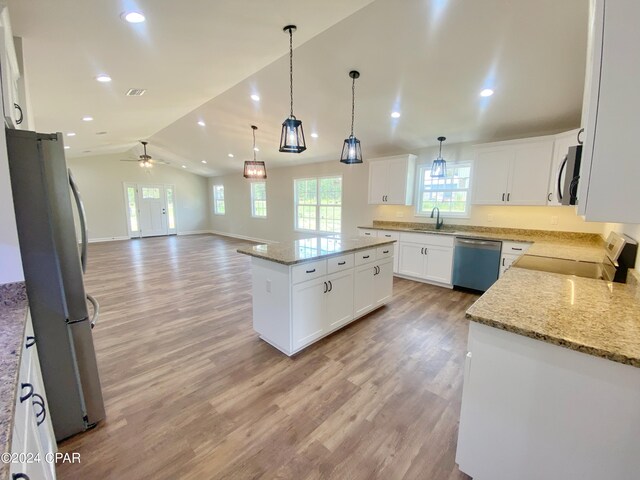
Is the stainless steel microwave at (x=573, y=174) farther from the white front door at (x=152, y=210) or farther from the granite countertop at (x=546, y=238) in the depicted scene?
the white front door at (x=152, y=210)

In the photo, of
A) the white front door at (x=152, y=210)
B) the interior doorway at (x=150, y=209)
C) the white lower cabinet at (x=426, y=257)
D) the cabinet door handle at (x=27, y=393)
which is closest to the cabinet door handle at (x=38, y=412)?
the cabinet door handle at (x=27, y=393)

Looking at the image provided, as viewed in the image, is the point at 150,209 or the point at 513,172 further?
the point at 150,209

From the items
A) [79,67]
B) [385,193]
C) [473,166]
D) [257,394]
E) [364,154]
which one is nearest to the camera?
[257,394]

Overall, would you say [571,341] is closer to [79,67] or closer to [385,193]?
[79,67]

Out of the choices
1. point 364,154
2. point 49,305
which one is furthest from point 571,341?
point 364,154

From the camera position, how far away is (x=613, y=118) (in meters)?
1.04

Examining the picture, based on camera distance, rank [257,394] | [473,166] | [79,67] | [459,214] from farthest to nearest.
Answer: [459,214] < [473,166] < [79,67] < [257,394]

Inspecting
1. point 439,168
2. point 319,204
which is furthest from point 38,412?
point 319,204

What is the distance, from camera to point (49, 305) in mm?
1558

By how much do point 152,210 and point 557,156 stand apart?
11.5 meters

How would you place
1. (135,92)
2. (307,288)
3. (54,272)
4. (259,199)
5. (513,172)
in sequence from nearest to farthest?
1. (54,272)
2. (307,288)
3. (135,92)
4. (513,172)
5. (259,199)

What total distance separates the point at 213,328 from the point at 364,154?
14.7ft

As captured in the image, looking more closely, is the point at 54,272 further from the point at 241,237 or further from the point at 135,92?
the point at 241,237

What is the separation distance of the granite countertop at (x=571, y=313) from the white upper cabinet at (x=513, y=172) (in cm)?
242
